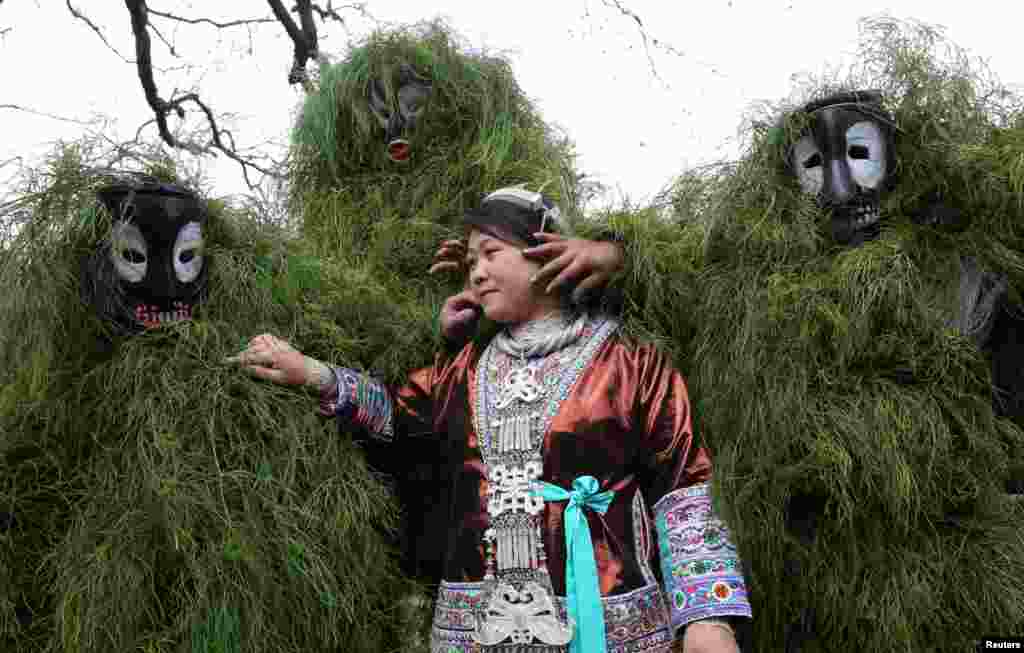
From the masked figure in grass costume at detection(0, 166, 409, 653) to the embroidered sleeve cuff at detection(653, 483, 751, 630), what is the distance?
1.86 feet

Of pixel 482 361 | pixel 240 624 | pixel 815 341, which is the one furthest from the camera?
pixel 482 361

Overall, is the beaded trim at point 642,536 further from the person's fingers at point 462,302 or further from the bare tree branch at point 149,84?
the bare tree branch at point 149,84

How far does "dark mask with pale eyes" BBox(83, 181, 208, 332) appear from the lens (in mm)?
1774

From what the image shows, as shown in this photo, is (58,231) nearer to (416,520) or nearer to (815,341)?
(416,520)

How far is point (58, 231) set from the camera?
1757 mm

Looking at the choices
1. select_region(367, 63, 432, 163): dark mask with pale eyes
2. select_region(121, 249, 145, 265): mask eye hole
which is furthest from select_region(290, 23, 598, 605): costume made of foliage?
select_region(121, 249, 145, 265): mask eye hole

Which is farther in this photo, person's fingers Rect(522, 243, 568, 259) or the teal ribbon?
person's fingers Rect(522, 243, 568, 259)

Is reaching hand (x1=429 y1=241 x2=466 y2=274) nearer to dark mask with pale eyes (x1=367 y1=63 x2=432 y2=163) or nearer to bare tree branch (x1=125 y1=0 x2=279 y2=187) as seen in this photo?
dark mask with pale eyes (x1=367 y1=63 x2=432 y2=163)

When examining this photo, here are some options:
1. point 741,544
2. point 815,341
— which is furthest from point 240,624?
point 815,341

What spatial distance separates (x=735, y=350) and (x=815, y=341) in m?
0.15

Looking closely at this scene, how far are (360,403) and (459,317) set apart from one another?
305 millimetres

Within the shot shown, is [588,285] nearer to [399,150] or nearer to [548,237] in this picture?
[548,237]

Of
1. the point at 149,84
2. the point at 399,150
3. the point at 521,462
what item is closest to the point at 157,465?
the point at 521,462

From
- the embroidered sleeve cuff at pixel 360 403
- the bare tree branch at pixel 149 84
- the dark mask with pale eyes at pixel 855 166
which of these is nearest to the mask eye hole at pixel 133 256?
the embroidered sleeve cuff at pixel 360 403
